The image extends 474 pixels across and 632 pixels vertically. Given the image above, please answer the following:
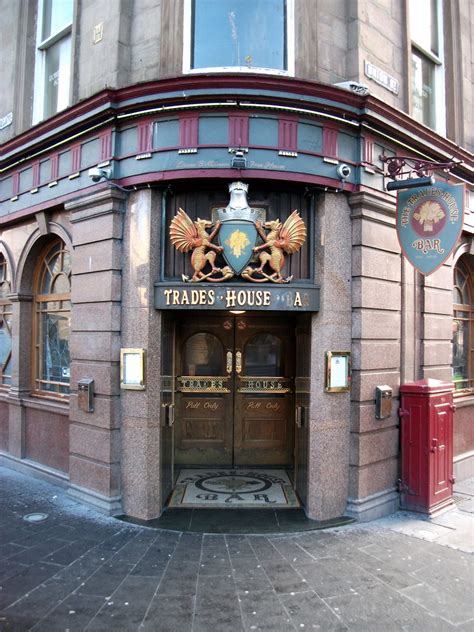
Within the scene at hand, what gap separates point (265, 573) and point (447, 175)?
703 cm

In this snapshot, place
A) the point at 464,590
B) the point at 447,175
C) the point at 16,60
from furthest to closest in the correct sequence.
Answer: the point at 16,60 < the point at 447,175 < the point at 464,590

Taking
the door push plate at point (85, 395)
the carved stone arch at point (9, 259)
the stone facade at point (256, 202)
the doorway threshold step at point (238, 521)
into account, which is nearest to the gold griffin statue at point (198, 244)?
the stone facade at point (256, 202)

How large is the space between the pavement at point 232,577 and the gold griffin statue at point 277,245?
132 inches

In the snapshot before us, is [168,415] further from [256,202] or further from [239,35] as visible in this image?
[239,35]

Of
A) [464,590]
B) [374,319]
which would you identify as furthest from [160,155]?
[464,590]

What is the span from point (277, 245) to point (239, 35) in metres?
3.27

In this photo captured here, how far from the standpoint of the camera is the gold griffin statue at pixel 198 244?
6.79 metres

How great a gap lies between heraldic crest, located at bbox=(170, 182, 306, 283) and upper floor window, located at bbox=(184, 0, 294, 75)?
2.08 meters

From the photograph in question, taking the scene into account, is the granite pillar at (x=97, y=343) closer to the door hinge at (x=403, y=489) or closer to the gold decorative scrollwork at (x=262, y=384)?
the gold decorative scrollwork at (x=262, y=384)

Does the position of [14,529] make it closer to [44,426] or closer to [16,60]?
[44,426]

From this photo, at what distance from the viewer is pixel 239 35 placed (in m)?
7.43

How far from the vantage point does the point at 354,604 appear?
4699 mm

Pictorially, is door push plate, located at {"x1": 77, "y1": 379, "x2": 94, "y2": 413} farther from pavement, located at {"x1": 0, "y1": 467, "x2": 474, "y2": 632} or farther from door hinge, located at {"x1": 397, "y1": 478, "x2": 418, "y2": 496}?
door hinge, located at {"x1": 397, "y1": 478, "x2": 418, "y2": 496}

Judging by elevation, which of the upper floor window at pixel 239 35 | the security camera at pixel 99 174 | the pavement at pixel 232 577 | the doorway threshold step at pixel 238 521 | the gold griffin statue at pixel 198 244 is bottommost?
the pavement at pixel 232 577
